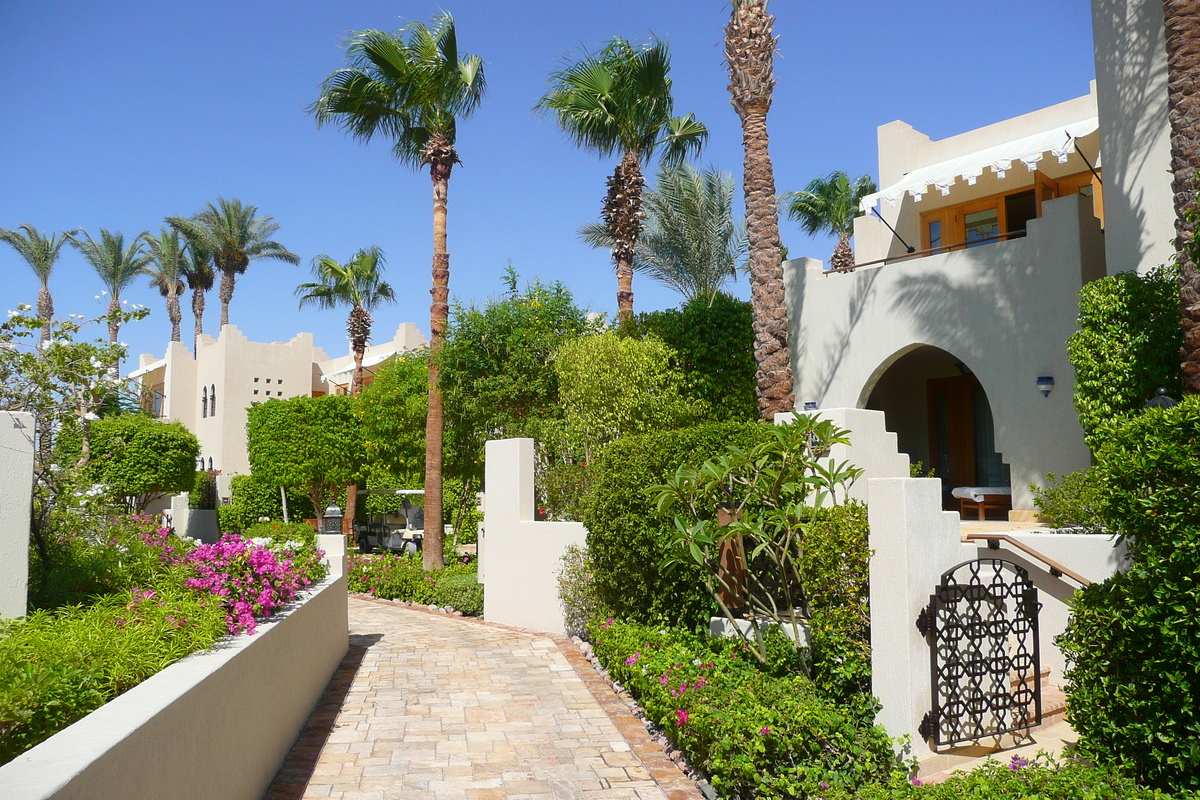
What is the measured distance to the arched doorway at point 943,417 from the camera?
1684 cm

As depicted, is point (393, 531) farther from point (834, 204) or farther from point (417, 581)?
point (834, 204)

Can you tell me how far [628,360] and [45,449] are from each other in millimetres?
8654

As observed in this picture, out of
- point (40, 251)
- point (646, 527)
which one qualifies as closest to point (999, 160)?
point (646, 527)

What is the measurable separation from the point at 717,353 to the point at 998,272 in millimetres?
4849

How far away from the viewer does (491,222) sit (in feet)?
71.4

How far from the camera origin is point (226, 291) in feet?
140

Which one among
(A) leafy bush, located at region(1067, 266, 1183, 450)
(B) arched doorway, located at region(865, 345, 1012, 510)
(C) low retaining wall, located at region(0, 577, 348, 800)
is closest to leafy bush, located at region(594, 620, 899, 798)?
(C) low retaining wall, located at region(0, 577, 348, 800)

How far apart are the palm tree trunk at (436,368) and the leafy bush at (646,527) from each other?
8249 mm

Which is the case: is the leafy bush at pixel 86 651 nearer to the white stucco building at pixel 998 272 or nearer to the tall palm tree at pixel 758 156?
the tall palm tree at pixel 758 156

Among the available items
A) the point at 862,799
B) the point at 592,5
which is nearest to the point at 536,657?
the point at 862,799

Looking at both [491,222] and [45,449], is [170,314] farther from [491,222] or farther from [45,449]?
[45,449]

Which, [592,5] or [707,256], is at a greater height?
[592,5]

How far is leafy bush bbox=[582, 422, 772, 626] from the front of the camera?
9406 mm

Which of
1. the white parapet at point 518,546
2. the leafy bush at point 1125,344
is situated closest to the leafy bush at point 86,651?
the white parapet at point 518,546
